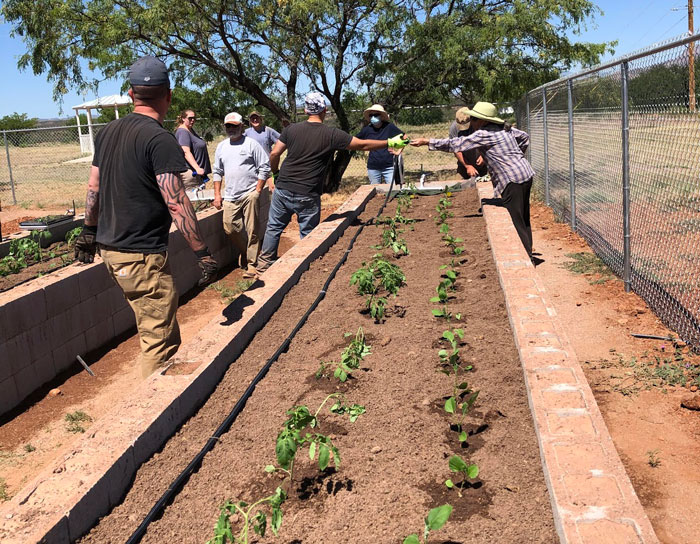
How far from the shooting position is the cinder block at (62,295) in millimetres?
6059

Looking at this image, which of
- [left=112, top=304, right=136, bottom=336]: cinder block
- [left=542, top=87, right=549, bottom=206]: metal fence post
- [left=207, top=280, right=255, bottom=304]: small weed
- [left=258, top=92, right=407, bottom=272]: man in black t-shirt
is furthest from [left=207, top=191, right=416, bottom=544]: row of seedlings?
[left=542, top=87, right=549, bottom=206]: metal fence post

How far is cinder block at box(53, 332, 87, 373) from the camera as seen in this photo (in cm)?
618

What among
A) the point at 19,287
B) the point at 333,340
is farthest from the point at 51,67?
the point at 333,340

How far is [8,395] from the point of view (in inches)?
217

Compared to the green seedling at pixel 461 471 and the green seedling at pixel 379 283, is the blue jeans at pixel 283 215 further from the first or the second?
the green seedling at pixel 461 471

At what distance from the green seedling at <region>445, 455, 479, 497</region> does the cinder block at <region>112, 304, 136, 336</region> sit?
195 inches

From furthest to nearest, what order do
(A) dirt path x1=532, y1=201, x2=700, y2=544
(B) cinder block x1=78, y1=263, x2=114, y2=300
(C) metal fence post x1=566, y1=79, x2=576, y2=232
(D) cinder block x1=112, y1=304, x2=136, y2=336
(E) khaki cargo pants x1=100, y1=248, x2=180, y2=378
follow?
(C) metal fence post x1=566, y1=79, x2=576, y2=232, (D) cinder block x1=112, y1=304, x2=136, y2=336, (B) cinder block x1=78, y1=263, x2=114, y2=300, (E) khaki cargo pants x1=100, y1=248, x2=180, y2=378, (A) dirt path x1=532, y1=201, x2=700, y2=544

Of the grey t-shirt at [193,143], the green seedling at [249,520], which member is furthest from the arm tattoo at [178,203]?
the grey t-shirt at [193,143]

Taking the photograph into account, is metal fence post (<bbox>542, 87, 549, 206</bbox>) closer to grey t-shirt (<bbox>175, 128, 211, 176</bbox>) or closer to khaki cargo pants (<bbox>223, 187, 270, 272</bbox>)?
khaki cargo pants (<bbox>223, 187, 270, 272</bbox>)

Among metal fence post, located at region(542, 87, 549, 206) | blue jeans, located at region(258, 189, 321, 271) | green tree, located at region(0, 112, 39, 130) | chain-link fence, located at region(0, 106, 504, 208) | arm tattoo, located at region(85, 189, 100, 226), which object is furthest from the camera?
green tree, located at region(0, 112, 39, 130)

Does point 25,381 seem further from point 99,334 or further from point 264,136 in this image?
point 264,136

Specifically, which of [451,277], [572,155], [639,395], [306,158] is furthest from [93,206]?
[572,155]

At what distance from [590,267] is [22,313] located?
5.96 metres

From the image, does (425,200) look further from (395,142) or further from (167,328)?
(167,328)
